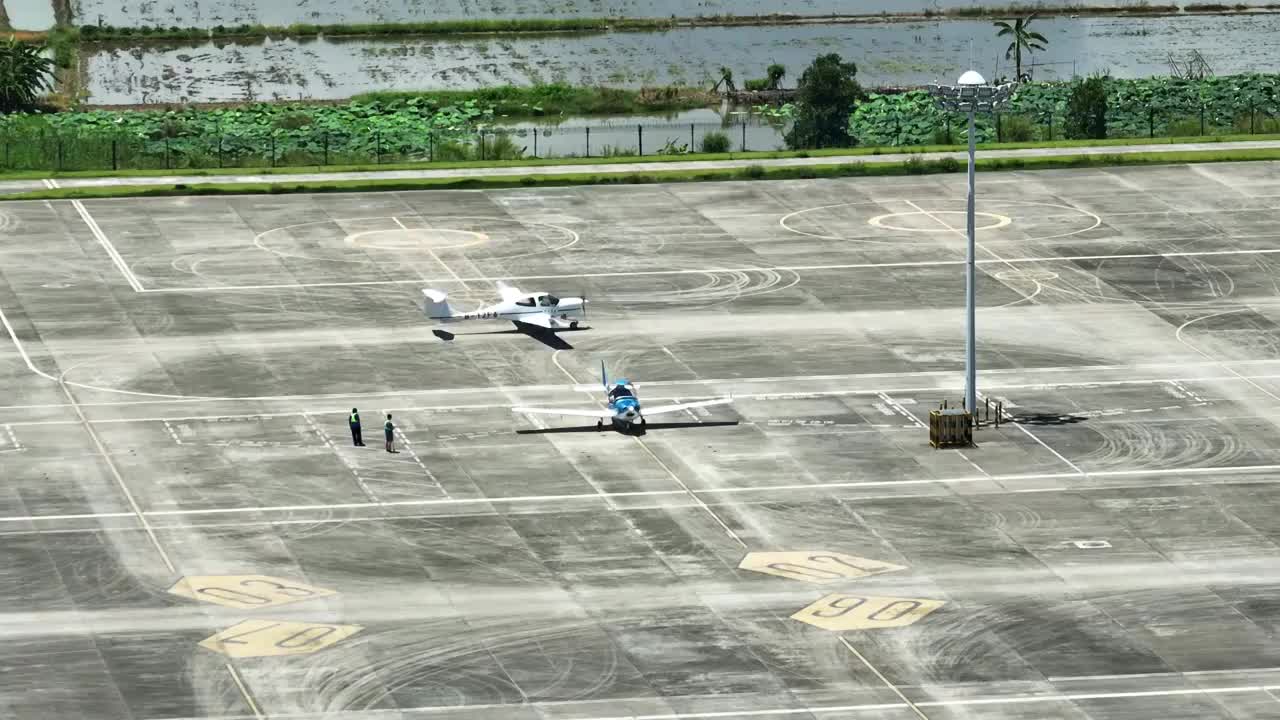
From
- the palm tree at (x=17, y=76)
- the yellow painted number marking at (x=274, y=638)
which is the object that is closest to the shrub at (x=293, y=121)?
the palm tree at (x=17, y=76)

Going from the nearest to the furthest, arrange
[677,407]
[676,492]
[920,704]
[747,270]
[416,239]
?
[920,704] < [676,492] < [677,407] < [747,270] < [416,239]

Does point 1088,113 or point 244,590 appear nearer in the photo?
point 244,590

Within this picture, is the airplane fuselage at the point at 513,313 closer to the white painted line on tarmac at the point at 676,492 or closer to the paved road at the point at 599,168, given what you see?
the white painted line on tarmac at the point at 676,492

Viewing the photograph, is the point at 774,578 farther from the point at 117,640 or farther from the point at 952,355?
the point at 952,355

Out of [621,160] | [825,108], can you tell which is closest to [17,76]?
[621,160]

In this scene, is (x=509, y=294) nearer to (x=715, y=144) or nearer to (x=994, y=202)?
(x=994, y=202)

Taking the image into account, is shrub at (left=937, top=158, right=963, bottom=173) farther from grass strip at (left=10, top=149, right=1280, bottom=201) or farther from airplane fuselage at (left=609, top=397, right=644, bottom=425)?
airplane fuselage at (left=609, top=397, right=644, bottom=425)

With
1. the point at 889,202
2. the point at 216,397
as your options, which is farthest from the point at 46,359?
the point at 889,202
